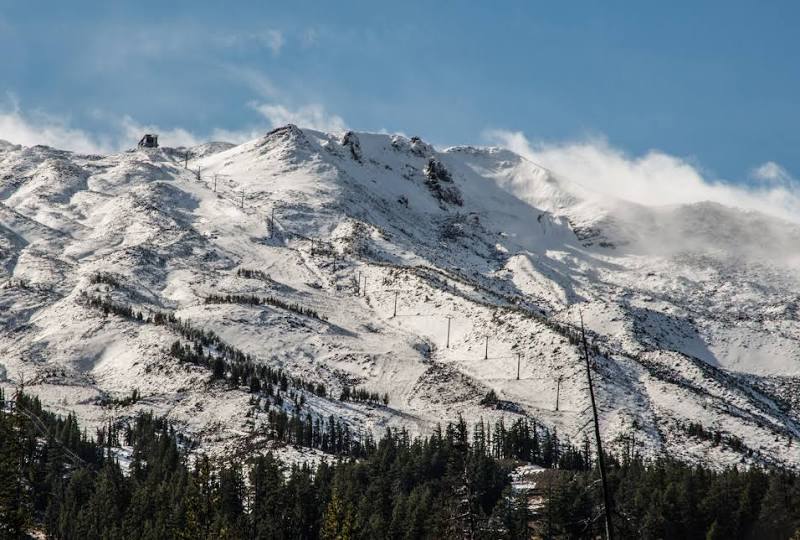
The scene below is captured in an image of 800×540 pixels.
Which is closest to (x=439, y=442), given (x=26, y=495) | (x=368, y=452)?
(x=368, y=452)

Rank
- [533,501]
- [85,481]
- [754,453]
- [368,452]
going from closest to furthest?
[85,481] < [533,501] < [368,452] < [754,453]

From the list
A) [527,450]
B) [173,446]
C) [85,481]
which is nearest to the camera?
[85,481]

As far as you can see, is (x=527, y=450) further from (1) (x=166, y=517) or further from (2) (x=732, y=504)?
(1) (x=166, y=517)

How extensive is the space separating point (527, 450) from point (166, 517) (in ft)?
284

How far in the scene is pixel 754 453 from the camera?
197 m

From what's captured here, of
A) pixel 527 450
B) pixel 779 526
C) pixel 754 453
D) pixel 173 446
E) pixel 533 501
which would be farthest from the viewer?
pixel 754 453

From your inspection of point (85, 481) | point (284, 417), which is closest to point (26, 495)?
point (85, 481)

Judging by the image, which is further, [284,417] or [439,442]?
[284,417]

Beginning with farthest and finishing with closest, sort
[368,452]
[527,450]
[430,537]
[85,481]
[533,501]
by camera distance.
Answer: [527,450] → [368,452] → [533,501] → [85,481] → [430,537]

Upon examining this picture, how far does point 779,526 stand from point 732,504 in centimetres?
674

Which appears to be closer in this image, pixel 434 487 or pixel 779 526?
pixel 779 526

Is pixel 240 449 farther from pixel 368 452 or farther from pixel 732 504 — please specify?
pixel 732 504

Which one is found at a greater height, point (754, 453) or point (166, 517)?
point (754, 453)

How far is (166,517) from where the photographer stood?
109 meters
